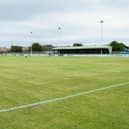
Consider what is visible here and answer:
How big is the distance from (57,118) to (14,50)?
118 m

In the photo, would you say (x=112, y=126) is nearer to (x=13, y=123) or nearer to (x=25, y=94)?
(x=13, y=123)

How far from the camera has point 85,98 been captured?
802cm

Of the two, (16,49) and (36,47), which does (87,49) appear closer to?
(36,47)

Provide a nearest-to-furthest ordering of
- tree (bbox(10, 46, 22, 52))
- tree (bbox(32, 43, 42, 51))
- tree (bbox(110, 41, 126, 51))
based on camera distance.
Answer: tree (bbox(110, 41, 126, 51)) → tree (bbox(32, 43, 42, 51)) → tree (bbox(10, 46, 22, 52))

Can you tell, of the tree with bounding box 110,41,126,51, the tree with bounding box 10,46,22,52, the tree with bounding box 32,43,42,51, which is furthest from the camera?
the tree with bounding box 10,46,22,52

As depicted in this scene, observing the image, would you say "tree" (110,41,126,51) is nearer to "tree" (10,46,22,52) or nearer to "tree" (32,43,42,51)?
"tree" (32,43,42,51)

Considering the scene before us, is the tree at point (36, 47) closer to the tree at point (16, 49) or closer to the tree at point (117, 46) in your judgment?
the tree at point (16, 49)

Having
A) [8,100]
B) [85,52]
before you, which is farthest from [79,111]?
[85,52]

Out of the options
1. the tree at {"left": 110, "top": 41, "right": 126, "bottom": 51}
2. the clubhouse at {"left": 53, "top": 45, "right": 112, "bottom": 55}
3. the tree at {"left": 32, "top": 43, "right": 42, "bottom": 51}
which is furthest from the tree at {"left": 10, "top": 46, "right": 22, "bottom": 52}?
the tree at {"left": 110, "top": 41, "right": 126, "bottom": 51}

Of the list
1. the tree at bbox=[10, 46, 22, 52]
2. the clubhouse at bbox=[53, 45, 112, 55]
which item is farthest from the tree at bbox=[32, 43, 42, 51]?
the clubhouse at bbox=[53, 45, 112, 55]

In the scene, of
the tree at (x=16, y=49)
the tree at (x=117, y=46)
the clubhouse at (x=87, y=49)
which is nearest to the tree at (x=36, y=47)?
the tree at (x=16, y=49)

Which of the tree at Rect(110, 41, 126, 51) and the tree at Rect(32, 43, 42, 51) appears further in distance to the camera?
the tree at Rect(32, 43, 42, 51)

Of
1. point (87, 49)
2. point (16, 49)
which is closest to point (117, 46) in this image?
point (87, 49)

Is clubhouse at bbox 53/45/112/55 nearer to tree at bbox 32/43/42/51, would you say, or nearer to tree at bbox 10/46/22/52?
tree at bbox 32/43/42/51
